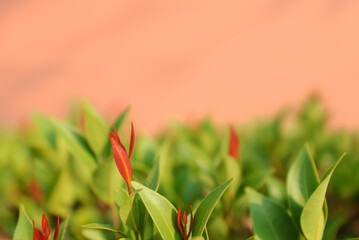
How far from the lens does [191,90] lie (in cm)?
357

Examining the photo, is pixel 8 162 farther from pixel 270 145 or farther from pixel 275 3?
pixel 275 3

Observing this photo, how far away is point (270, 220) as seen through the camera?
616 millimetres

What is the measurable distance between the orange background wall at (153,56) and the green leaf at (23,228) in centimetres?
285

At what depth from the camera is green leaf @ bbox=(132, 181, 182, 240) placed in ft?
1.68

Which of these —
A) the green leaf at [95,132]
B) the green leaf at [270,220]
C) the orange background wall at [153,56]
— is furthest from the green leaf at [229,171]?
the orange background wall at [153,56]

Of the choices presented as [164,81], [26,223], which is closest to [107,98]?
[164,81]

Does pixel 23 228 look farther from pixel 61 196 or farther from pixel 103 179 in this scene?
pixel 61 196

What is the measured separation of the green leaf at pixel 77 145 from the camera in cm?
73

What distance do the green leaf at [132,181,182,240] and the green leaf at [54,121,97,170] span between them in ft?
0.77

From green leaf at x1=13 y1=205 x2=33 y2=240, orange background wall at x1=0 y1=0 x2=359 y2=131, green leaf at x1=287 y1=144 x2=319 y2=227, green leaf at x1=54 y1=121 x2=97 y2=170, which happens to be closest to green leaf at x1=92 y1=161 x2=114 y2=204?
green leaf at x1=54 y1=121 x2=97 y2=170

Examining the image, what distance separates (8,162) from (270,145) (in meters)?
0.83

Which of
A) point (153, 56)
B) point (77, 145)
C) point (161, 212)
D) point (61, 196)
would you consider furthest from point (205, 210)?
point (153, 56)

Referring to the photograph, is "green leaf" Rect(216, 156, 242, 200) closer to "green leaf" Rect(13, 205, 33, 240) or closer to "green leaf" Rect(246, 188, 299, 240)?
"green leaf" Rect(246, 188, 299, 240)

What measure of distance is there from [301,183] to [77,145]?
1.30ft
